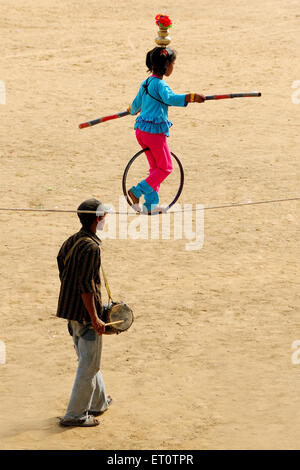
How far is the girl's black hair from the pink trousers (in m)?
0.63

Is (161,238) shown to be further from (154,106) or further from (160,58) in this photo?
(160,58)

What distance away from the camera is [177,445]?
6746 mm

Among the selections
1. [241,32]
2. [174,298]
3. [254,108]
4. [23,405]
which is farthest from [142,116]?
[241,32]

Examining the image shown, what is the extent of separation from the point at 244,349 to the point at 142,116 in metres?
2.44

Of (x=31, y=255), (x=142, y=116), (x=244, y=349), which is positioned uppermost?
(x=142, y=116)

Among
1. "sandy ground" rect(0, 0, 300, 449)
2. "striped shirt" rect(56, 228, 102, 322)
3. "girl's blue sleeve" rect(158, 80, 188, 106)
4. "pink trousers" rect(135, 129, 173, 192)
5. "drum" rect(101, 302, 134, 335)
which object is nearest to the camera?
"striped shirt" rect(56, 228, 102, 322)

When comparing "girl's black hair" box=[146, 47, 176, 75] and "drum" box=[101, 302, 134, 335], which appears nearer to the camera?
"drum" box=[101, 302, 134, 335]

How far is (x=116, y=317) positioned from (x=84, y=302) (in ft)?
1.50

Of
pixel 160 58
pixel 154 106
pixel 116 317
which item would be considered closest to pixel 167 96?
pixel 154 106

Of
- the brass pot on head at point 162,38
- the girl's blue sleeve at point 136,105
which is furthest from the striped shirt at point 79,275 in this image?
the brass pot on head at point 162,38

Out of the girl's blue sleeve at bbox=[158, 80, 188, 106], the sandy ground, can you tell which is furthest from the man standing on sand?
the girl's blue sleeve at bbox=[158, 80, 188, 106]

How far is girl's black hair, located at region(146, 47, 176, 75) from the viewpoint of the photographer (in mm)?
8312

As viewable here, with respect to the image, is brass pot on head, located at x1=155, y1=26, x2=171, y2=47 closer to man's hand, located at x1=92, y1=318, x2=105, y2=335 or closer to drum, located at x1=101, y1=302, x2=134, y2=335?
drum, located at x1=101, y1=302, x2=134, y2=335

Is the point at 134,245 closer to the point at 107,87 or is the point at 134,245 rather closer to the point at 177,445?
the point at 177,445
